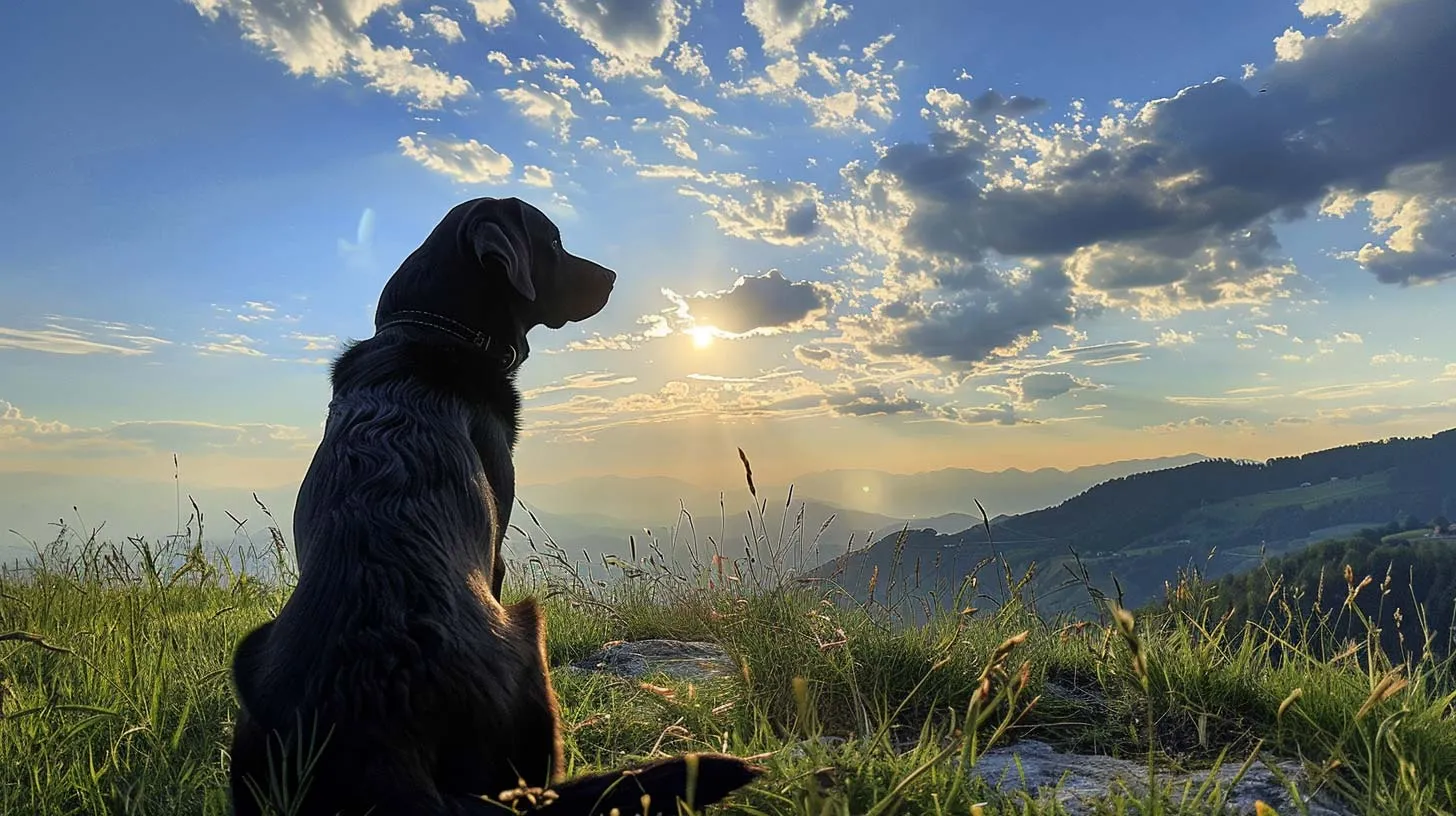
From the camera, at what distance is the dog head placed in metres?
4.46

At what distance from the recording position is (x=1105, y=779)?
3.21 m

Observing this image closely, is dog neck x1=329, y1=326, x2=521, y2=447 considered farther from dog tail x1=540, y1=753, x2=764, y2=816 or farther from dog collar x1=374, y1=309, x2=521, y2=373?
dog tail x1=540, y1=753, x2=764, y2=816

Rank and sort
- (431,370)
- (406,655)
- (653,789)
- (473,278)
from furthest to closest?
(473,278), (431,370), (406,655), (653,789)

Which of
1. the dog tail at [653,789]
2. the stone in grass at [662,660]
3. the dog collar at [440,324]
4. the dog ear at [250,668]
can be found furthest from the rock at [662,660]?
the dog ear at [250,668]

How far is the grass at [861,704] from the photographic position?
9.04ft

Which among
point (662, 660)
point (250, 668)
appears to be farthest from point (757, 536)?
point (250, 668)

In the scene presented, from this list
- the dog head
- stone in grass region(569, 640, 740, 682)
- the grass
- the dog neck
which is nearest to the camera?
the grass

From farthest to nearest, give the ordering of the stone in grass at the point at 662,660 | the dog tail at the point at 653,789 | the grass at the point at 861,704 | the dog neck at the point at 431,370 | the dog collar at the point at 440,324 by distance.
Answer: the stone in grass at the point at 662,660 < the dog collar at the point at 440,324 < the dog neck at the point at 431,370 < the grass at the point at 861,704 < the dog tail at the point at 653,789

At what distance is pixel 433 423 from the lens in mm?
3506

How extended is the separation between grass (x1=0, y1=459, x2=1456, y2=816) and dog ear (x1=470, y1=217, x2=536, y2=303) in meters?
2.18

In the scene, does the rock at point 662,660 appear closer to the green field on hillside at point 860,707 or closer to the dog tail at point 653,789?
the green field on hillside at point 860,707

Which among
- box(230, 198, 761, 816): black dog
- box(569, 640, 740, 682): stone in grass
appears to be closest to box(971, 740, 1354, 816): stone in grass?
box(230, 198, 761, 816): black dog

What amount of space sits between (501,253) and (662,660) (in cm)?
305

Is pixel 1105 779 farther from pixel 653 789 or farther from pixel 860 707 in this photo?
pixel 653 789
